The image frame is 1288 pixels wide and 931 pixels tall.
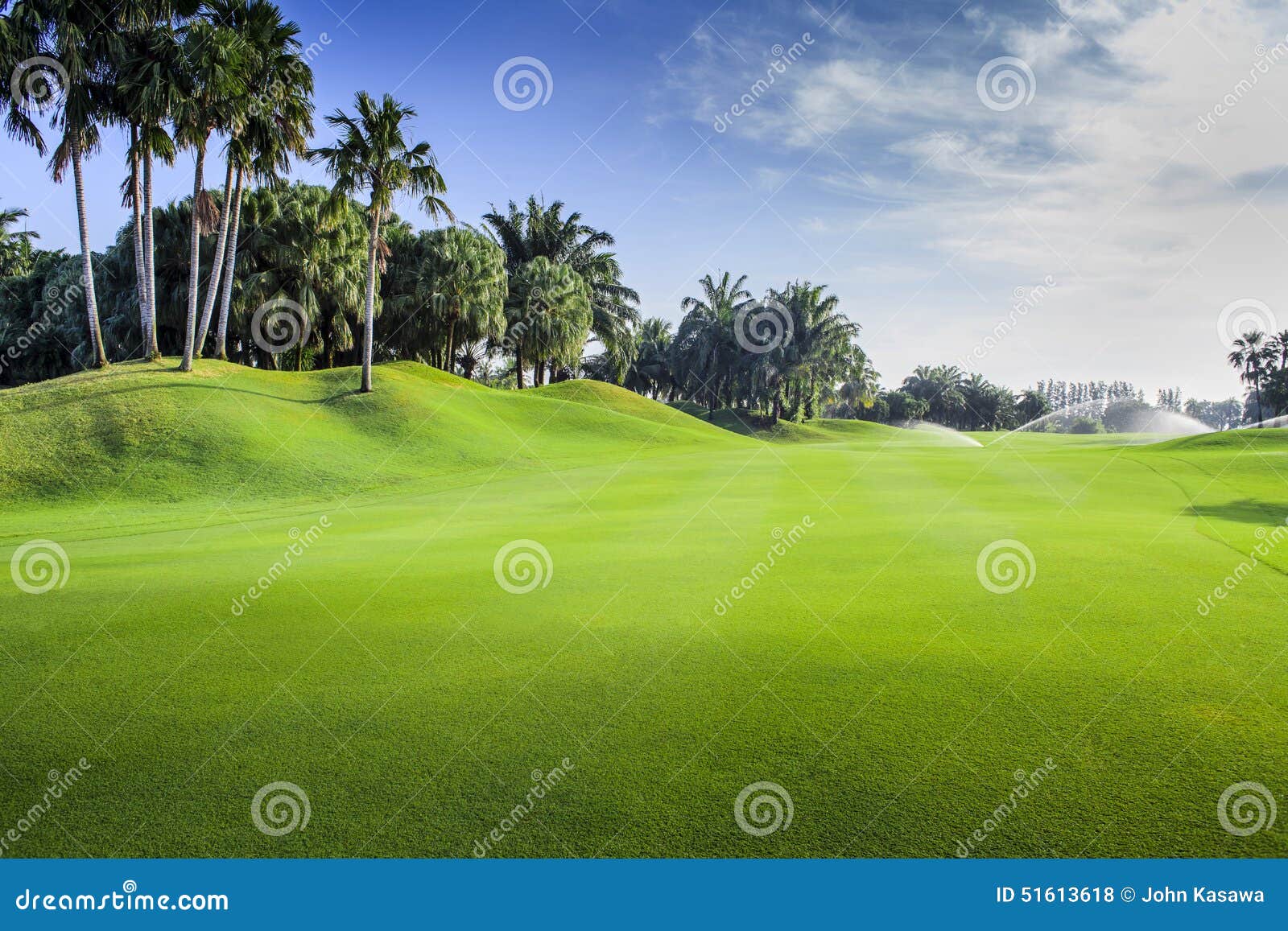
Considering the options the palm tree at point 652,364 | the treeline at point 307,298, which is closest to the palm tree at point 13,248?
the treeline at point 307,298

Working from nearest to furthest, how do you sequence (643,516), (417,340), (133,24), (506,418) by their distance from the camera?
(643,516) < (133,24) < (506,418) < (417,340)

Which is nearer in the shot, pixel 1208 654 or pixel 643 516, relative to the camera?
pixel 1208 654

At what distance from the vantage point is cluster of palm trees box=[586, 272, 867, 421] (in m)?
69.3

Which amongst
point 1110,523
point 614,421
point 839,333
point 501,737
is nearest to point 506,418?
point 614,421

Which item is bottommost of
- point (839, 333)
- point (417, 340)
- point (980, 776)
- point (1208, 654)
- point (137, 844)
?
point (137, 844)

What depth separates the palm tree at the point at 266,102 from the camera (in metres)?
30.9

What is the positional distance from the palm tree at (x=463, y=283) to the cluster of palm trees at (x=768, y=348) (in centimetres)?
2328

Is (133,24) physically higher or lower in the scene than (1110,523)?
higher

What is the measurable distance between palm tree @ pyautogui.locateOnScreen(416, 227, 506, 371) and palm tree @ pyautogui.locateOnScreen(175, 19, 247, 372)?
664 inches

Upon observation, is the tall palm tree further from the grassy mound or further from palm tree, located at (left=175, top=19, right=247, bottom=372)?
palm tree, located at (left=175, top=19, right=247, bottom=372)

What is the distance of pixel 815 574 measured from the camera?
9586 mm

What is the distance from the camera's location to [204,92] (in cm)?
2873

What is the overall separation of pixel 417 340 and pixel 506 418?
17.6 meters

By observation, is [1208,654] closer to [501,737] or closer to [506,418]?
[501,737]
